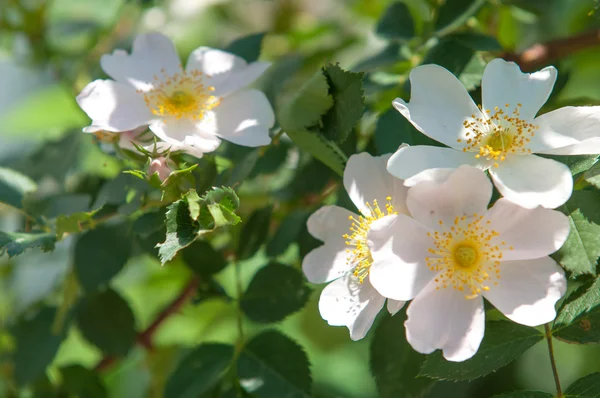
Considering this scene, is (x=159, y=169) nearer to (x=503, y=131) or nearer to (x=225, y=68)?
(x=225, y=68)

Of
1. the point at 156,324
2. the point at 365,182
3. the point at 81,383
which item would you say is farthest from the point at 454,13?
the point at 81,383

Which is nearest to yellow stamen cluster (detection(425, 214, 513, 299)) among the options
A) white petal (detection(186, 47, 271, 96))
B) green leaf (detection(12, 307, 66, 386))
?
white petal (detection(186, 47, 271, 96))

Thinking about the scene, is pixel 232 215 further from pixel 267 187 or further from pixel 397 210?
pixel 267 187

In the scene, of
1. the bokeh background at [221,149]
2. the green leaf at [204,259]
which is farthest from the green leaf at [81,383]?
the green leaf at [204,259]

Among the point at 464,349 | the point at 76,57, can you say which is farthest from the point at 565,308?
the point at 76,57

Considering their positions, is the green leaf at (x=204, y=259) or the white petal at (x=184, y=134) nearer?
the white petal at (x=184, y=134)

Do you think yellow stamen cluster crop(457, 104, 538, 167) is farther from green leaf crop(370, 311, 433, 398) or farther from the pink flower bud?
the pink flower bud

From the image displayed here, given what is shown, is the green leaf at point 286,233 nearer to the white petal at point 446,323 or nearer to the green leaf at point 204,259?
the green leaf at point 204,259
